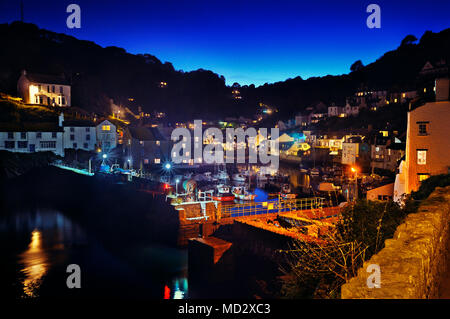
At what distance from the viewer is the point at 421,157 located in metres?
18.7

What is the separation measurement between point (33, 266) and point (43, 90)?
54.9 meters

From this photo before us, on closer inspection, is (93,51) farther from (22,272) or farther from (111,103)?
(22,272)

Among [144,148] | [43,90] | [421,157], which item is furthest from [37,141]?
[421,157]

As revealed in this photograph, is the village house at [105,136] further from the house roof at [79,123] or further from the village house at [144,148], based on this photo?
the village house at [144,148]

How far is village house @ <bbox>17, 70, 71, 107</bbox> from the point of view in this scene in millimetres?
67062

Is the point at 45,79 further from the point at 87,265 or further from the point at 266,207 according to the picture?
the point at 266,207

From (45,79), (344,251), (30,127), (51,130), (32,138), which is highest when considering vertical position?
(45,79)

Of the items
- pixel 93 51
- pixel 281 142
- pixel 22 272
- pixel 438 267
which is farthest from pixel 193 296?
pixel 93 51

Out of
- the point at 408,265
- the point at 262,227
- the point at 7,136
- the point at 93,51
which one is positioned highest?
the point at 93,51

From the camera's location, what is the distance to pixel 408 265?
464 centimetres

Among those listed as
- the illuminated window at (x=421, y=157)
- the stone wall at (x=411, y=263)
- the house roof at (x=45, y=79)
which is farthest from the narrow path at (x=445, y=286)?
the house roof at (x=45, y=79)

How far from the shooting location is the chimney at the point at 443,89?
59.5ft

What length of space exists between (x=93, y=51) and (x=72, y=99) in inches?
2247
